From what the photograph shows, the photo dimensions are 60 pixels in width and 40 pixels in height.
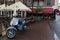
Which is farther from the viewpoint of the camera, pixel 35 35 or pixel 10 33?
pixel 35 35

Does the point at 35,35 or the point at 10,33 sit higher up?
the point at 10,33

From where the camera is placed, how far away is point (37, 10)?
3209cm

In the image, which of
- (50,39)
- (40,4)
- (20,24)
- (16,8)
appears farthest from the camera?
(40,4)

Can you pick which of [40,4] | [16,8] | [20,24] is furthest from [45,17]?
[20,24]

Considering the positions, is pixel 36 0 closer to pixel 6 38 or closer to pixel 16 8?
pixel 16 8

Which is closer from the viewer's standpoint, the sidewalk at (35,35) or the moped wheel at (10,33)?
the moped wheel at (10,33)

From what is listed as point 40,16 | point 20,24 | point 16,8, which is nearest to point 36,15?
point 40,16

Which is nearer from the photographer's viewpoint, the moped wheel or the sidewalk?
the moped wheel

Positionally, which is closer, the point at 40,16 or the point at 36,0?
the point at 40,16

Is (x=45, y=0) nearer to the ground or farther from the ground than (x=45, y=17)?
farther from the ground

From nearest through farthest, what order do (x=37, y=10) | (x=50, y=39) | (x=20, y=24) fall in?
(x=50, y=39) < (x=20, y=24) < (x=37, y=10)

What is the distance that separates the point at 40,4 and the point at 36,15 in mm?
3069

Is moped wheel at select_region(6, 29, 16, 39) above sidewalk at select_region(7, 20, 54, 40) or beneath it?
above

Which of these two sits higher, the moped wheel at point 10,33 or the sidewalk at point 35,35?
the moped wheel at point 10,33
